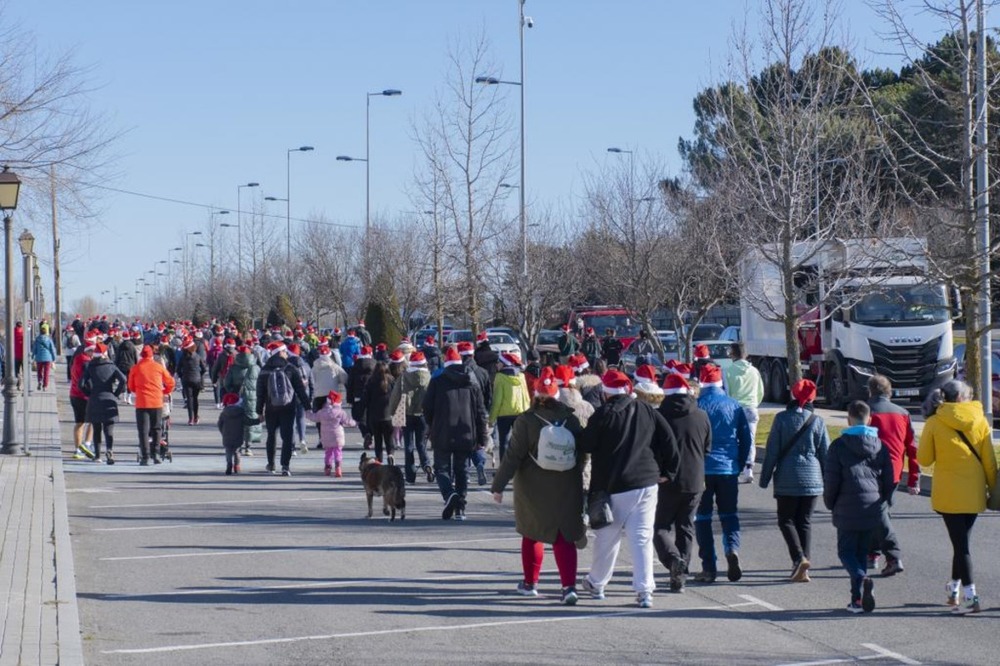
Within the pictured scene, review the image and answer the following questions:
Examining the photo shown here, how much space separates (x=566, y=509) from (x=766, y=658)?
205 centimetres

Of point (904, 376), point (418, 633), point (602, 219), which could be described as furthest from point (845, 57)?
point (418, 633)

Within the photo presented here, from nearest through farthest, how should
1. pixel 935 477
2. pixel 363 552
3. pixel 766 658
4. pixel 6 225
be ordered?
pixel 766 658 → pixel 935 477 → pixel 363 552 → pixel 6 225

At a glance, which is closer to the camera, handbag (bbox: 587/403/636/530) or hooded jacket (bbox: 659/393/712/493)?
handbag (bbox: 587/403/636/530)

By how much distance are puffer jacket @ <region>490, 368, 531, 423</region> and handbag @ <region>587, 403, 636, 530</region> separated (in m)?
7.16

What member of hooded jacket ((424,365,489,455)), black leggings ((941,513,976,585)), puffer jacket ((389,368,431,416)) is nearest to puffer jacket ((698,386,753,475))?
black leggings ((941,513,976,585))

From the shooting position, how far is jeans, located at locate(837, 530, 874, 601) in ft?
31.2

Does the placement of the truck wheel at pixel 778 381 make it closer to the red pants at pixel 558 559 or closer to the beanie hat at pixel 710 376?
the beanie hat at pixel 710 376

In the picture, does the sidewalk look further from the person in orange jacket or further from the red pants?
the red pants

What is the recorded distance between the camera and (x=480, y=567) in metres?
11.6

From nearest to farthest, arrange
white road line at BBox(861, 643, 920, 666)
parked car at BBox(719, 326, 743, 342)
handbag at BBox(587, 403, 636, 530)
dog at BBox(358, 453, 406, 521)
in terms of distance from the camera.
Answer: white road line at BBox(861, 643, 920, 666) → handbag at BBox(587, 403, 636, 530) → dog at BBox(358, 453, 406, 521) → parked car at BBox(719, 326, 743, 342)

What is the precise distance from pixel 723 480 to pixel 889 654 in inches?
107

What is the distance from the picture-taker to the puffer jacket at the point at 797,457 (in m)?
10.5

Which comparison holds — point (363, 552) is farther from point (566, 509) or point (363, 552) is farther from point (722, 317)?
point (722, 317)

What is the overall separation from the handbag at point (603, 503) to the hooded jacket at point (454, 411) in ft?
14.9
